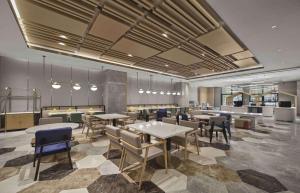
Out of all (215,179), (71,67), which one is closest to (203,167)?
(215,179)

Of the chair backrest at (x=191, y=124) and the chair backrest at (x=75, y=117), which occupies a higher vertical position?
the chair backrest at (x=191, y=124)

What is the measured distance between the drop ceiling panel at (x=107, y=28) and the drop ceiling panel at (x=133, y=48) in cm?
40

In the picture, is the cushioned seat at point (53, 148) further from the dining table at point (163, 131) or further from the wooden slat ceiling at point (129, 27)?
the wooden slat ceiling at point (129, 27)

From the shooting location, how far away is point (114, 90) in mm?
8930

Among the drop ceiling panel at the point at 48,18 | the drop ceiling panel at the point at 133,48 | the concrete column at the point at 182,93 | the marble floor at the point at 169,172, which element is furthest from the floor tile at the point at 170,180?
the concrete column at the point at 182,93

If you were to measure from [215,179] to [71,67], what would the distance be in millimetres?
8908

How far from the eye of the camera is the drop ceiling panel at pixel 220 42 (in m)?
3.88

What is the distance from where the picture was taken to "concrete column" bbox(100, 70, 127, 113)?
8695 millimetres

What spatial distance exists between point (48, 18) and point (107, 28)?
51.1 inches

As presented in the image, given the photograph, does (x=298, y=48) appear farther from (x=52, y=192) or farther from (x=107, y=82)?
(x=107, y=82)

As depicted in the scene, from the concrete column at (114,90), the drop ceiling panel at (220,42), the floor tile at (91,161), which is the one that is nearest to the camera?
the floor tile at (91,161)

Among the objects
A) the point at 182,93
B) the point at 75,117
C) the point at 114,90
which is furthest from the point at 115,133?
the point at 182,93

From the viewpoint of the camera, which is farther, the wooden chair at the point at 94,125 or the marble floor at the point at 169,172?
the wooden chair at the point at 94,125

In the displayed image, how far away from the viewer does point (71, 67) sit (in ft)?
27.8
